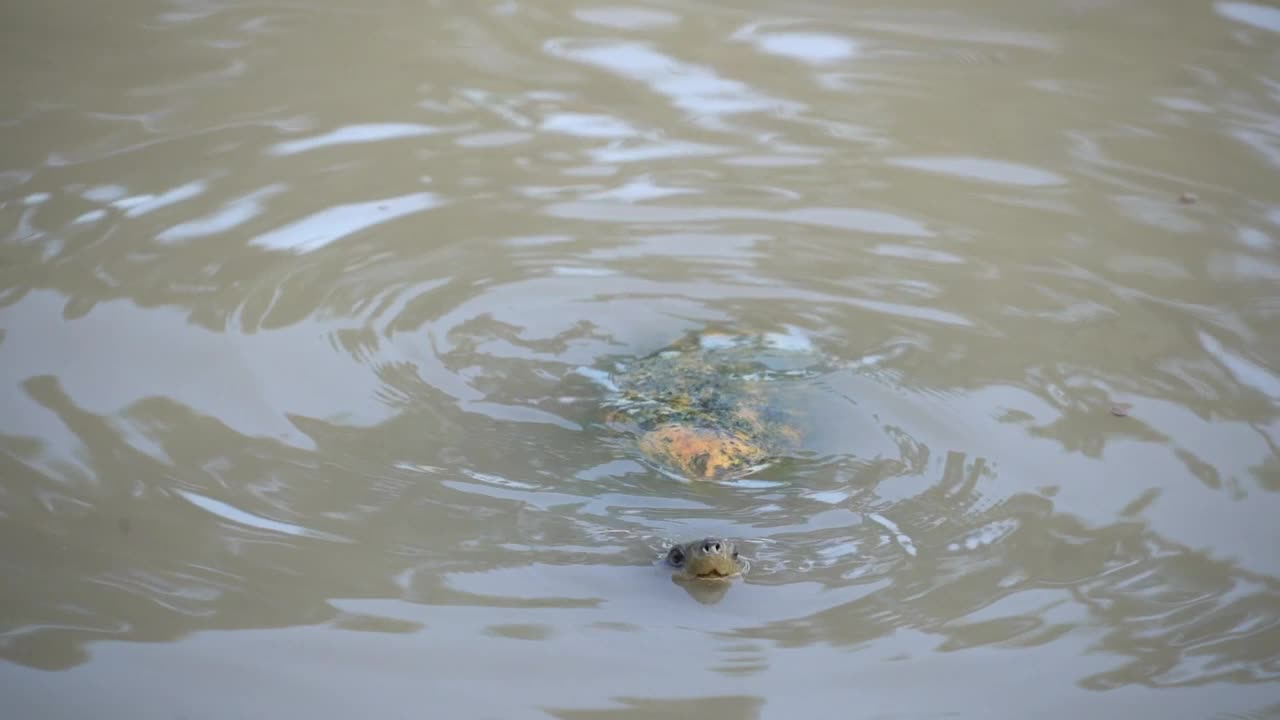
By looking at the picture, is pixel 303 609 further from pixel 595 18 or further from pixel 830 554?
pixel 595 18

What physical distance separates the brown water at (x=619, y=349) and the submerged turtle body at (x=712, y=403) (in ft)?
0.23

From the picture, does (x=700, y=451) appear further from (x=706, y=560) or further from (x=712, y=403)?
(x=706, y=560)

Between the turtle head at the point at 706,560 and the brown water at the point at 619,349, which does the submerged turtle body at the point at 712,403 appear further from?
the turtle head at the point at 706,560

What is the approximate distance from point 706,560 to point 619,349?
1.34 meters

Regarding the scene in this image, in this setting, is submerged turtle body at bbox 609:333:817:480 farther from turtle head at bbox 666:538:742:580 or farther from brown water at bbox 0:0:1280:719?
turtle head at bbox 666:538:742:580

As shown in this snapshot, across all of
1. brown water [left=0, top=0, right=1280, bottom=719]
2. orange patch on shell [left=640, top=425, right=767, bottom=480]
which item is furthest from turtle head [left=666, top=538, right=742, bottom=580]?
orange patch on shell [left=640, top=425, right=767, bottom=480]

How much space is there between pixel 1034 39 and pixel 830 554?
4165mm

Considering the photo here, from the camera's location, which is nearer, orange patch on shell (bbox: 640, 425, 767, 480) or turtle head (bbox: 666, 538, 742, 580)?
turtle head (bbox: 666, 538, 742, 580)

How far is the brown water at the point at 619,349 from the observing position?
2.90 meters

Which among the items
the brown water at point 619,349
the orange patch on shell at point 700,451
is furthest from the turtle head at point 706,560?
the orange patch on shell at point 700,451

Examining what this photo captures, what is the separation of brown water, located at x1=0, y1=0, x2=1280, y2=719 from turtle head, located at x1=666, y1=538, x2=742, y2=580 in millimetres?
56

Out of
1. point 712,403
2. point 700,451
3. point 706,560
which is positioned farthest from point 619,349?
point 706,560

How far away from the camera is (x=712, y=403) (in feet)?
12.2

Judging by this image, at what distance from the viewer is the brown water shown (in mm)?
2896
